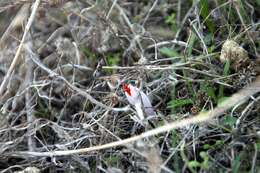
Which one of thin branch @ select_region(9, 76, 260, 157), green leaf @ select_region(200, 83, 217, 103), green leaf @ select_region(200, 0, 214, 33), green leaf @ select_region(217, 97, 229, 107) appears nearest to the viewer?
thin branch @ select_region(9, 76, 260, 157)

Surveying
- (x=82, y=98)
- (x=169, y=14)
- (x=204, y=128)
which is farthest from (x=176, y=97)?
(x=169, y=14)

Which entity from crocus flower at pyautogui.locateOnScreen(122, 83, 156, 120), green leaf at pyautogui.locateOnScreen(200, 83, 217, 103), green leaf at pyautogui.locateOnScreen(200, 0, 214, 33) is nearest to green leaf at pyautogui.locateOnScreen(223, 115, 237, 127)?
green leaf at pyautogui.locateOnScreen(200, 83, 217, 103)

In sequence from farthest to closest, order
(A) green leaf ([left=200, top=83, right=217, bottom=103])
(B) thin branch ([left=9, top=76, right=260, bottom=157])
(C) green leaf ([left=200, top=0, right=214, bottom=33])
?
(C) green leaf ([left=200, top=0, right=214, bottom=33]) < (A) green leaf ([left=200, top=83, right=217, bottom=103]) < (B) thin branch ([left=9, top=76, right=260, bottom=157])

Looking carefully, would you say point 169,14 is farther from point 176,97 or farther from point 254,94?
point 254,94

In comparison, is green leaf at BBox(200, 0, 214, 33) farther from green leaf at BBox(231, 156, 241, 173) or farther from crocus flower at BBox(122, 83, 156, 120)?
green leaf at BBox(231, 156, 241, 173)

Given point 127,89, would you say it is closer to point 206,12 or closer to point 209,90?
point 209,90

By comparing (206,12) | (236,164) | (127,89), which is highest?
(206,12)

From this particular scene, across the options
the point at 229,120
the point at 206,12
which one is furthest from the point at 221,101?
the point at 206,12

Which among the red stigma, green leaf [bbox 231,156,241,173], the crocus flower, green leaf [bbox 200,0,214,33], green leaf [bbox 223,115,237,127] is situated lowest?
green leaf [bbox 231,156,241,173]
